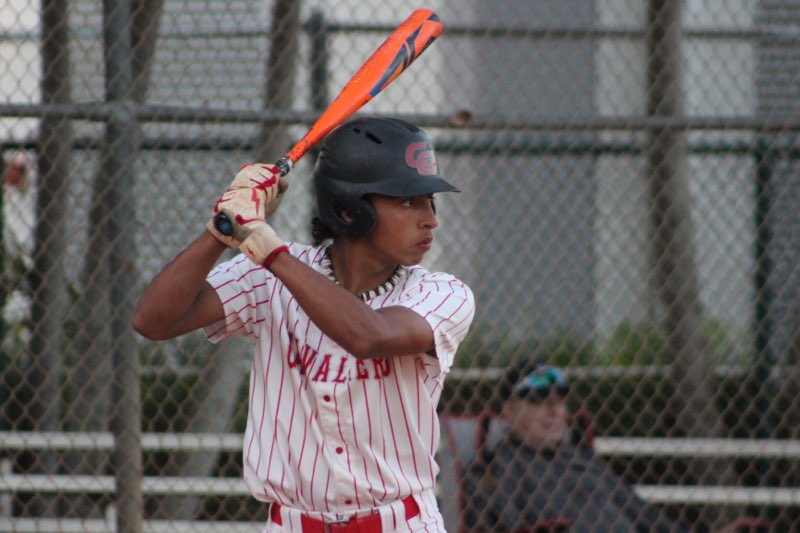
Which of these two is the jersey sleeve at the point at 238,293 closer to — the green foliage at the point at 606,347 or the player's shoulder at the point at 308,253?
the player's shoulder at the point at 308,253

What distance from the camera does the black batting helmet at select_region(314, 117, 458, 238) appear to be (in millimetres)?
2154

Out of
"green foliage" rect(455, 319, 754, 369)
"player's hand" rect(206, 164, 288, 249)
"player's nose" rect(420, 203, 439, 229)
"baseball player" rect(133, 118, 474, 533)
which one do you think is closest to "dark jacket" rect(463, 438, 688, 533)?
A: "green foliage" rect(455, 319, 754, 369)

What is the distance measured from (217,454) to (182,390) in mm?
468

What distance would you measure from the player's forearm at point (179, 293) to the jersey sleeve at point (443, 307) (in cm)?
41

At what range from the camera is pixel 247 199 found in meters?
2.03

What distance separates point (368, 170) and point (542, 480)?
85.7 inches

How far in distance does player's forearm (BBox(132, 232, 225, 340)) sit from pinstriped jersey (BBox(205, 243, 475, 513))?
99mm

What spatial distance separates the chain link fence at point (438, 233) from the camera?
3812 mm

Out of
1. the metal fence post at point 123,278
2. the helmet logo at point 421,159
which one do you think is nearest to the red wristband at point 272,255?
the helmet logo at point 421,159

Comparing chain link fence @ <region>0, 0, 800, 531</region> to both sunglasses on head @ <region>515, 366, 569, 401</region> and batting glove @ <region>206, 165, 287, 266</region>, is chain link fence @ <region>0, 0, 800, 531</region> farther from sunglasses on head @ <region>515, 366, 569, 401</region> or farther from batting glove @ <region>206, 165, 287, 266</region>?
batting glove @ <region>206, 165, 287, 266</region>

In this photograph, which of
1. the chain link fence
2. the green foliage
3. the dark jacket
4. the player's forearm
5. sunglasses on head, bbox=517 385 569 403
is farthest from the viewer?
the green foliage

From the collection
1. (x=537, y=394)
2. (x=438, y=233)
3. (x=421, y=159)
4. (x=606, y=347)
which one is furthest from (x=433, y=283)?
(x=606, y=347)

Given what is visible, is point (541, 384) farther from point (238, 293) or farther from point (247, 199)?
point (247, 199)

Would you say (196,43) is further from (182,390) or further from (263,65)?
(182,390)
